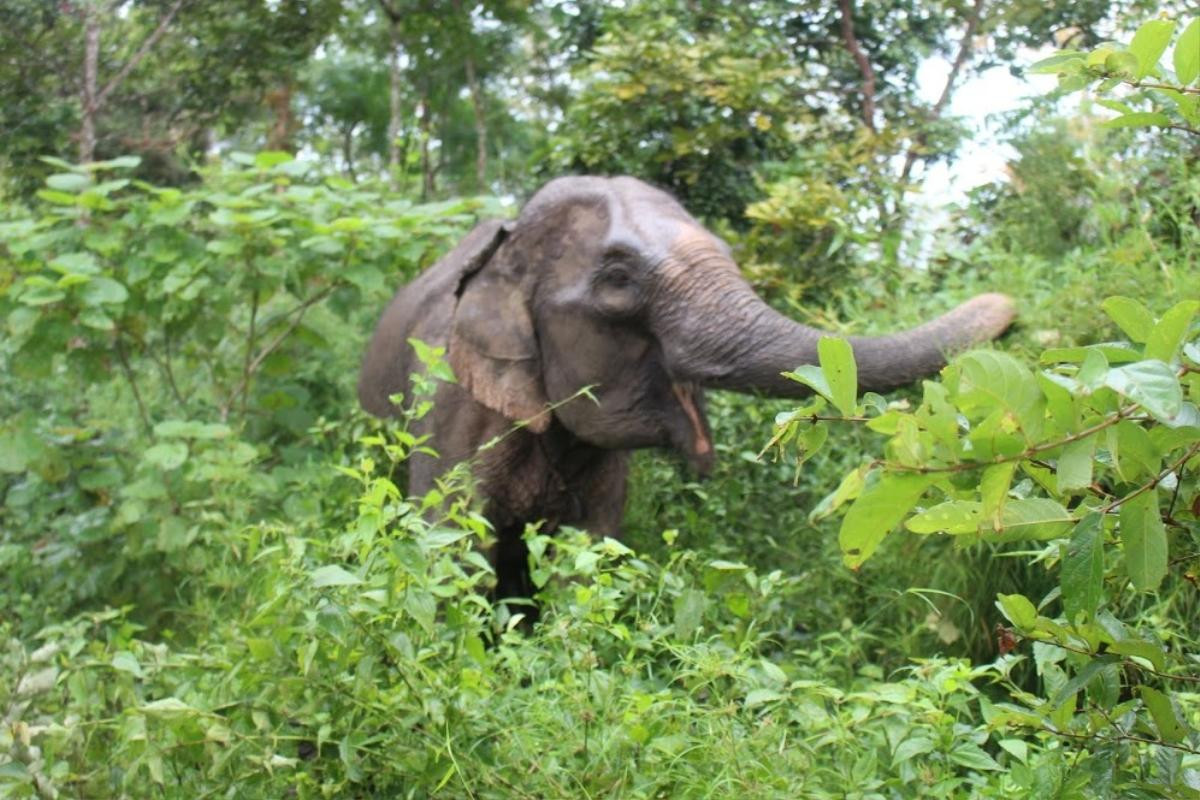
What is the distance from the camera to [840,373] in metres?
1.86

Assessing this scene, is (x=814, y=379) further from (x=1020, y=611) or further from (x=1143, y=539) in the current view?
(x=1020, y=611)

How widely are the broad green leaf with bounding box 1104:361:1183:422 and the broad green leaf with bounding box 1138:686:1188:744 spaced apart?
0.78 metres

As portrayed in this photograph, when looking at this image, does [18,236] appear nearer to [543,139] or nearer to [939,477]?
[543,139]

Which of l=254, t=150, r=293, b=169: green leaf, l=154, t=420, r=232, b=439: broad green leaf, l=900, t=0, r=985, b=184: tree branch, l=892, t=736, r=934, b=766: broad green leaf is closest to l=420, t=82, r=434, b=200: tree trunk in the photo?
l=900, t=0, r=985, b=184: tree branch

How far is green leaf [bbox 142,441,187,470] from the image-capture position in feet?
20.3

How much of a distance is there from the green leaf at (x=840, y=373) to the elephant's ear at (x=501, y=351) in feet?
11.6

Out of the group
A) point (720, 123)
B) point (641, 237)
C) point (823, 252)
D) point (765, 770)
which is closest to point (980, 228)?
point (823, 252)

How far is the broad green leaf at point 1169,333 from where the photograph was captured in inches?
67.9

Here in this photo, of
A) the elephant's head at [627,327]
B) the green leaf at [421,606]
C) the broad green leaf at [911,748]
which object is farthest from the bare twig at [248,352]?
the broad green leaf at [911,748]

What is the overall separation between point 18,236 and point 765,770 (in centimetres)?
468

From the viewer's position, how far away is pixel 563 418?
17.8ft

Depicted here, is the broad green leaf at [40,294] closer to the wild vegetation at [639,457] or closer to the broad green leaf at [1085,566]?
the wild vegetation at [639,457]

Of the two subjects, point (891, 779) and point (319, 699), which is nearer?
point (891, 779)

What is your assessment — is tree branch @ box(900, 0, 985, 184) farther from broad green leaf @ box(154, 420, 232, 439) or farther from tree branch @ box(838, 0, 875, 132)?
broad green leaf @ box(154, 420, 232, 439)
